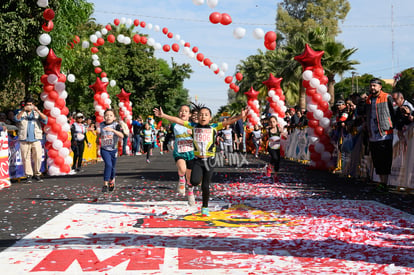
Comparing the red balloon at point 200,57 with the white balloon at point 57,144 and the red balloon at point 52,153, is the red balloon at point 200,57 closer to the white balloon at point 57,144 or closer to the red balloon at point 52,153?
the white balloon at point 57,144

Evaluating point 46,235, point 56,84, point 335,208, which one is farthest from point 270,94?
point 46,235

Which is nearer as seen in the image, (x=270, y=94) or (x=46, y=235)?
(x=46, y=235)

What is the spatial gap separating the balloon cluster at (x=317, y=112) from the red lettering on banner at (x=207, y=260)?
12.3 metres

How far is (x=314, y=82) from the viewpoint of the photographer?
690 inches

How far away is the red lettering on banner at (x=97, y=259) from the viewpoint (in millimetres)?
4852

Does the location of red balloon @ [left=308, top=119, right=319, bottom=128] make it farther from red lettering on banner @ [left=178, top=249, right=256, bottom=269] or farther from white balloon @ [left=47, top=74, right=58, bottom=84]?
red lettering on banner @ [left=178, top=249, right=256, bottom=269]

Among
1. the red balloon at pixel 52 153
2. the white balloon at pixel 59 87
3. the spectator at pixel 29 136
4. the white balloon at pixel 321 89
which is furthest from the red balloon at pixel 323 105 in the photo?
the spectator at pixel 29 136

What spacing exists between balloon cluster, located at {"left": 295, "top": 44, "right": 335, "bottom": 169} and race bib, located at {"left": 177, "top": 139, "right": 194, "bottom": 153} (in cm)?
833

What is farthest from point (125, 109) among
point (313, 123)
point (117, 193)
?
point (117, 193)

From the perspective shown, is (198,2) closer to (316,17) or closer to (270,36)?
(270,36)

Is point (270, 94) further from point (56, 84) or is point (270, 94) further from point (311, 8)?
point (311, 8)

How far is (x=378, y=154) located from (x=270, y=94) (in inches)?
828

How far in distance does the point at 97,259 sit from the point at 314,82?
13.6 meters

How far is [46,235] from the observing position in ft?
21.1
